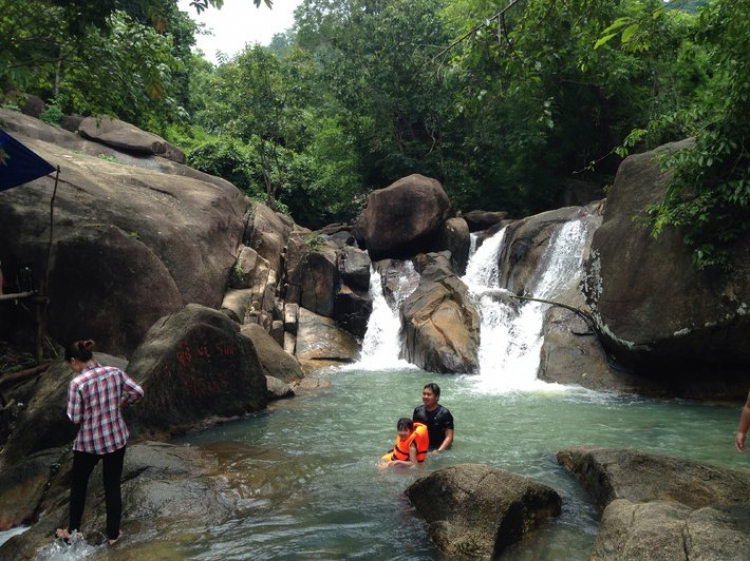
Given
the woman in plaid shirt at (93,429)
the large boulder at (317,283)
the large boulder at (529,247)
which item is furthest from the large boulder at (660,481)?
the large boulder at (317,283)

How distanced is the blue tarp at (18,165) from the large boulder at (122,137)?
10396mm

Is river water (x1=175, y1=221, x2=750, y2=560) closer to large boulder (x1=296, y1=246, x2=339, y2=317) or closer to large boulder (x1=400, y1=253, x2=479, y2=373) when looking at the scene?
large boulder (x1=400, y1=253, x2=479, y2=373)

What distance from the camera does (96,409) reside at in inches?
196

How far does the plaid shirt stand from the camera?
16.2 feet

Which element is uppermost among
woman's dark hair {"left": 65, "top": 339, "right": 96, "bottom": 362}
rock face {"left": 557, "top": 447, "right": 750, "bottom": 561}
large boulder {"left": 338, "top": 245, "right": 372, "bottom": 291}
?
large boulder {"left": 338, "top": 245, "right": 372, "bottom": 291}

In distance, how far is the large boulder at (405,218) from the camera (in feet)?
69.3

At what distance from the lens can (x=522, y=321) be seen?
1559cm

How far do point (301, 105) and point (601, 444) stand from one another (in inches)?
704

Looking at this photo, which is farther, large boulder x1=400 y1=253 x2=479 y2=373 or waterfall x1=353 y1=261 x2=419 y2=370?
waterfall x1=353 y1=261 x2=419 y2=370

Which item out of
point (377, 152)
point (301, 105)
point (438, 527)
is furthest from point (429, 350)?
point (377, 152)

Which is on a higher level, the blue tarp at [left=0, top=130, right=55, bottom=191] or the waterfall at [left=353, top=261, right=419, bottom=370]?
the blue tarp at [left=0, top=130, right=55, bottom=191]

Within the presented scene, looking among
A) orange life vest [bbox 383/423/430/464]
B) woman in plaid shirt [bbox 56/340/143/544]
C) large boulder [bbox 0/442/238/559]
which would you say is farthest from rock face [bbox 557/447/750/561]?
woman in plaid shirt [bbox 56/340/143/544]

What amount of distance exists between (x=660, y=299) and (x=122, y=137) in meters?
16.4

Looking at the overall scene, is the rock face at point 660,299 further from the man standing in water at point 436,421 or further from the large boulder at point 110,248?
the large boulder at point 110,248
